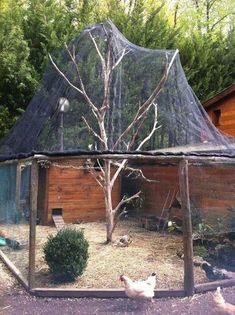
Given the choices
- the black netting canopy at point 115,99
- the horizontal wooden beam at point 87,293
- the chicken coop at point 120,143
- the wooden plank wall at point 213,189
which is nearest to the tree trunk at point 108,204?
the chicken coop at point 120,143

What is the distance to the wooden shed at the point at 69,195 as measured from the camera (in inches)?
388

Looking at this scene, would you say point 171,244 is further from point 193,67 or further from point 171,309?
point 193,67

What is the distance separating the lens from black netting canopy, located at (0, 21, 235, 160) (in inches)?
261

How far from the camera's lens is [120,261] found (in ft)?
21.2

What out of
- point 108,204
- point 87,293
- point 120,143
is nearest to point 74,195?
point 108,204

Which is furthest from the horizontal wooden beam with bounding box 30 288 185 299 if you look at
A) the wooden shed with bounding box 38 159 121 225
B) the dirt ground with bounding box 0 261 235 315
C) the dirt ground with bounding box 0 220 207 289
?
the wooden shed with bounding box 38 159 121 225

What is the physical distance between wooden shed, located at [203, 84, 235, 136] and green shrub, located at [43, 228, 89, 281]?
6325 mm

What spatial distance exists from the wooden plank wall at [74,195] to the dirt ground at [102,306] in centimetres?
484

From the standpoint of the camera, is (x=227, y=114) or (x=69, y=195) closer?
(x=69, y=195)

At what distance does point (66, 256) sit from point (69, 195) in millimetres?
4809

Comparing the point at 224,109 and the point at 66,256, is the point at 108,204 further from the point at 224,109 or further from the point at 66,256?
the point at 224,109

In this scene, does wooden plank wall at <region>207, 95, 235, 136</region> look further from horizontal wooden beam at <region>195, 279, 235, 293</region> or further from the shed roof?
horizontal wooden beam at <region>195, 279, 235, 293</region>

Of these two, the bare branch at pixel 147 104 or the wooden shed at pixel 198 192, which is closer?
the wooden shed at pixel 198 192

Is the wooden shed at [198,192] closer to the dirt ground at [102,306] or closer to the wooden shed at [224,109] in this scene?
the dirt ground at [102,306]
